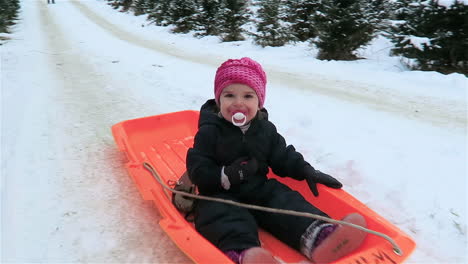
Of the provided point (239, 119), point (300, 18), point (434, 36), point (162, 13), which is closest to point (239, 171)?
point (239, 119)

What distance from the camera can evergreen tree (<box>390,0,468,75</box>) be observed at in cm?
480

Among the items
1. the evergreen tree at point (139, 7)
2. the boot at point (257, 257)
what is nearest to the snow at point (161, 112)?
the boot at point (257, 257)

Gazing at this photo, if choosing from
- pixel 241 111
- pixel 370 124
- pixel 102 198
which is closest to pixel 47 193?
pixel 102 198

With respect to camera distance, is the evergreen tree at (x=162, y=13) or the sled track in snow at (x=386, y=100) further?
the evergreen tree at (x=162, y=13)

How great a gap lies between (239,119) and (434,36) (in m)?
4.67

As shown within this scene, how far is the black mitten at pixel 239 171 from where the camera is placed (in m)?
1.75

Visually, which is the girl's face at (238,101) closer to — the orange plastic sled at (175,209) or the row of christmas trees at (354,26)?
the orange plastic sled at (175,209)

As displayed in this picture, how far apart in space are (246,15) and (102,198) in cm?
872

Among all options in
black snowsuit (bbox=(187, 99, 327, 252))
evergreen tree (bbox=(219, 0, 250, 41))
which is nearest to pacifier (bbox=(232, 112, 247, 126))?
black snowsuit (bbox=(187, 99, 327, 252))

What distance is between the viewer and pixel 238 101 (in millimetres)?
1832

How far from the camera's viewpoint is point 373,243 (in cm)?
156

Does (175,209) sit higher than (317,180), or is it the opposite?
(317,180)

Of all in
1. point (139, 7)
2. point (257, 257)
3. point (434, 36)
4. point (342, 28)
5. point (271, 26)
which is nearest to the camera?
point (257, 257)

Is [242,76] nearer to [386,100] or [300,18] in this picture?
[386,100]
